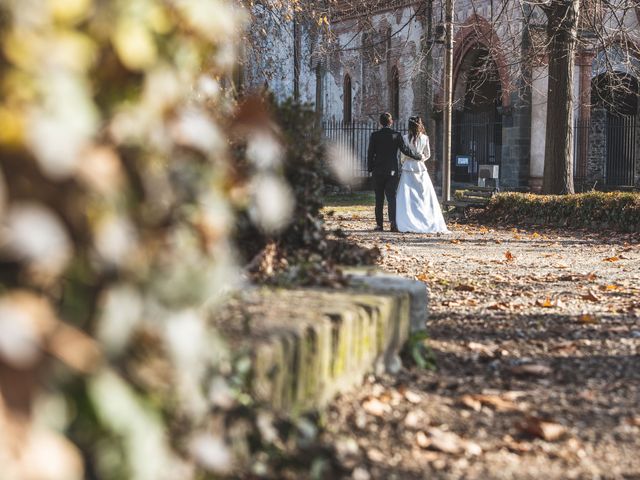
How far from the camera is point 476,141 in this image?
2897 cm

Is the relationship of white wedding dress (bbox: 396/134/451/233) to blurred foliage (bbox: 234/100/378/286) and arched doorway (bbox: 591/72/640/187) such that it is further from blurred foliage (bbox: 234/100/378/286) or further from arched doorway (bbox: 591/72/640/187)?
arched doorway (bbox: 591/72/640/187)

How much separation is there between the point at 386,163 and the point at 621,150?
1226cm

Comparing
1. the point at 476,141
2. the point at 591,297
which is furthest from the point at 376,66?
the point at 591,297

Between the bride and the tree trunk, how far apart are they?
141 inches

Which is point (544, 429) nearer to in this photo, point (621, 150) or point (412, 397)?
point (412, 397)

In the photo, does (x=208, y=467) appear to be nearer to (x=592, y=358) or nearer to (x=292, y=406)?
(x=292, y=406)

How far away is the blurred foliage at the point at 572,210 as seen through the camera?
1526cm

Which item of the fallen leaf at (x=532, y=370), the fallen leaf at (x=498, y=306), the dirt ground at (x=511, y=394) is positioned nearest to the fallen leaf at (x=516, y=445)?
the dirt ground at (x=511, y=394)

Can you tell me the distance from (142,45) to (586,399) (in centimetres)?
320

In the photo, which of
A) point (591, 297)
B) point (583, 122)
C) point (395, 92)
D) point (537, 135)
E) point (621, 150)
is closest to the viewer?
point (591, 297)

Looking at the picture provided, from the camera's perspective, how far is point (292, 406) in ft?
10.4

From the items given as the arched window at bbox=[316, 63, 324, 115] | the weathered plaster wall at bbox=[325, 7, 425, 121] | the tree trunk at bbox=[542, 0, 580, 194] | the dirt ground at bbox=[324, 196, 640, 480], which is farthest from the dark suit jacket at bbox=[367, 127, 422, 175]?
the arched window at bbox=[316, 63, 324, 115]

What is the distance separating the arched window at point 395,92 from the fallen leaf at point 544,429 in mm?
29701

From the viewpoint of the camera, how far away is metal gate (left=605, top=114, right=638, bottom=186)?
82.4 feet
